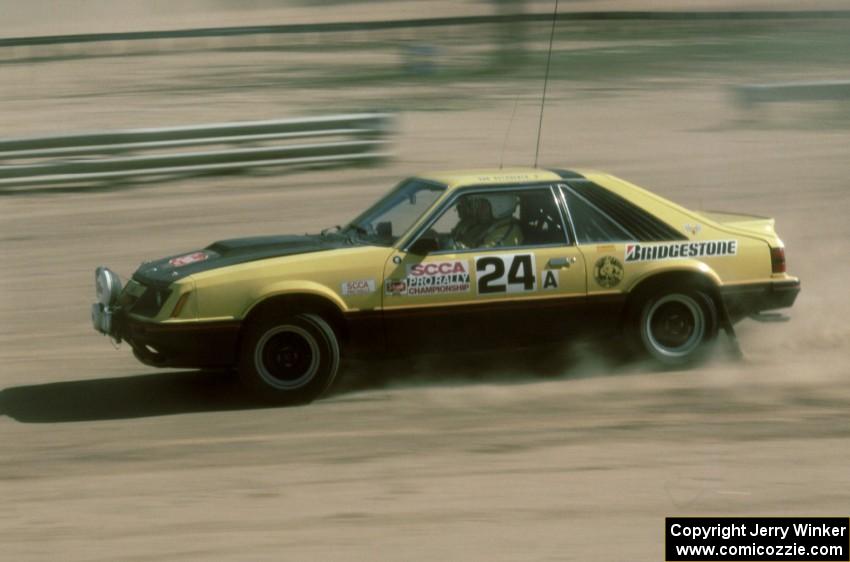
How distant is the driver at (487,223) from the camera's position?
8.40 meters

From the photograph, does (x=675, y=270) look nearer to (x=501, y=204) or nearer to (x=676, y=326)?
(x=676, y=326)

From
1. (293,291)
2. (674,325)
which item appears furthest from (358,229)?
(674,325)

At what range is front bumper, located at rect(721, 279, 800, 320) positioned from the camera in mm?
8773

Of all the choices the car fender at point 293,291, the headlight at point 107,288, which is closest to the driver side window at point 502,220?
the car fender at point 293,291

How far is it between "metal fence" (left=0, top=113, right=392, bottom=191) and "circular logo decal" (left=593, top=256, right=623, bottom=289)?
9.30m

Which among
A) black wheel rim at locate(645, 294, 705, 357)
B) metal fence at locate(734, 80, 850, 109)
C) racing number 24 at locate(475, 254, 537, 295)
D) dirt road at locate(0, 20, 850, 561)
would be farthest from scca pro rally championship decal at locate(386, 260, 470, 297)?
metal fence at locate(734, 80, 850, 109)

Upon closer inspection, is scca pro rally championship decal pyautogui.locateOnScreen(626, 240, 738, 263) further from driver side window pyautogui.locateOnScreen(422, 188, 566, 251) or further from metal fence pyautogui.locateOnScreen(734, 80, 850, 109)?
metal fence pyautogui.locateOnScreen(734, 80, 850, 109)

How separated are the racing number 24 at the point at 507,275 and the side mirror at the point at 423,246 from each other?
316 mm

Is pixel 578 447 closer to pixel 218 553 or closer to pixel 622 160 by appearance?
pixel 218 553

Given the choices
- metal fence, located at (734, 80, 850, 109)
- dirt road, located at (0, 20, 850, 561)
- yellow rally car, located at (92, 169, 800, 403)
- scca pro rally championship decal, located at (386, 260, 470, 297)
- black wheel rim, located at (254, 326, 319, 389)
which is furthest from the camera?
metal fence, located at (734, 80, 850, 109)

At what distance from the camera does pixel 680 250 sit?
866 cm

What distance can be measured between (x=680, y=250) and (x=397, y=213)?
6.32ft

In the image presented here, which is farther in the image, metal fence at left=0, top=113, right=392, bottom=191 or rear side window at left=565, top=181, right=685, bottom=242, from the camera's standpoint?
metal fence at left=0, top=113, right=392, bottom=191

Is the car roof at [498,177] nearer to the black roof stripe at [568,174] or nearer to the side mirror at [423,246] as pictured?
the black roof stripe at [568,174]
